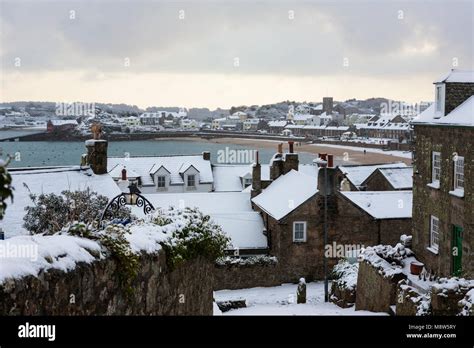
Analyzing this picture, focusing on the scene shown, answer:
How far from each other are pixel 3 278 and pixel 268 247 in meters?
23.4

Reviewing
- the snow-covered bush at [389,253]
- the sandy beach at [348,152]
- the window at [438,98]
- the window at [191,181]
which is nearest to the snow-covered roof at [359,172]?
the window at [191,181]

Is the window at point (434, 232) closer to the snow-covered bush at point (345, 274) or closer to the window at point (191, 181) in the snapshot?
the snow-covered bush at point (345, 274)

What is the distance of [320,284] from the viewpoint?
85.5ft

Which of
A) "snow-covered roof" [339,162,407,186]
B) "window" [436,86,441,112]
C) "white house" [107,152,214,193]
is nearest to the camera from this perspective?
"window" [436,86,441,112]

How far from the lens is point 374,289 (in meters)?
18.2

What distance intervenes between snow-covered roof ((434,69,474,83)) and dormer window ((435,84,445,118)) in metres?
0.30

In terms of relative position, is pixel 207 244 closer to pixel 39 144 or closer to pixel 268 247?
pixel 268 247

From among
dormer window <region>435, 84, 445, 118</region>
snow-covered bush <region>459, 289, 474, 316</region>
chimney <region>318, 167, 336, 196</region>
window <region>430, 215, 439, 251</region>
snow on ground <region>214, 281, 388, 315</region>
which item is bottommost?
snow on ground <region>214, 281, 388, 315</region>

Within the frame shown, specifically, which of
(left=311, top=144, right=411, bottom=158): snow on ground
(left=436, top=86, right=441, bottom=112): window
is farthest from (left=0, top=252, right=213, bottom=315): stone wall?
(left=311, top=144, right=411, bottom=158): snow on ground

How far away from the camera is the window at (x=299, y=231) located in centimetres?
2667

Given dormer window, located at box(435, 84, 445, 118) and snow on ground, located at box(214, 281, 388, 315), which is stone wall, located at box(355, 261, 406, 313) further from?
dormer window, located at box(435, 84, 445, 118)

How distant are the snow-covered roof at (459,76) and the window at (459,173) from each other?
9.76 ft

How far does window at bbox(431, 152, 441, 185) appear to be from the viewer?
789 inches
